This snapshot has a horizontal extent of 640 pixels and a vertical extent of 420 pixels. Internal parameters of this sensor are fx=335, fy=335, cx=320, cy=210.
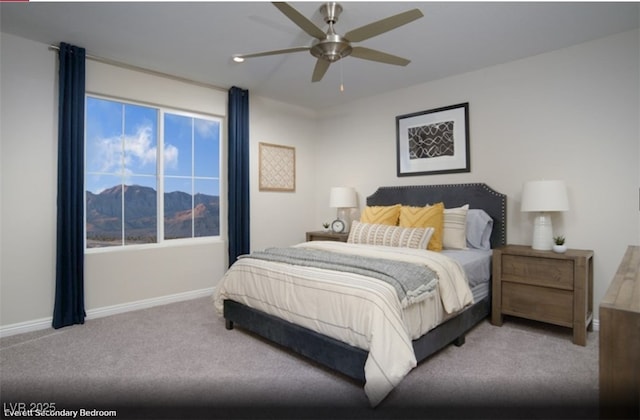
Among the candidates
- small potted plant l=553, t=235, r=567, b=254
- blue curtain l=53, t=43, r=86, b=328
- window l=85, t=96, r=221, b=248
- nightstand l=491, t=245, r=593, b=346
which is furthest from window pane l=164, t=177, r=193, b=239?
small potted plant l=553, t=235, r=567, b=254

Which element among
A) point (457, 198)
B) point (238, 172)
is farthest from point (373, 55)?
point (238, 172)

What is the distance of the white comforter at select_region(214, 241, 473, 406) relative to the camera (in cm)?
176

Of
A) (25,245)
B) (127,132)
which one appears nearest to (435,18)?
(127,132)

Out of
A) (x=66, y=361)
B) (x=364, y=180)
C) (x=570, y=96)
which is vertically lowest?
(x=66, y=361)

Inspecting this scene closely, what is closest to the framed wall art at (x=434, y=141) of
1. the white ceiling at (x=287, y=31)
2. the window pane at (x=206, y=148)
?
the white ceiling at (x=287, y=31)

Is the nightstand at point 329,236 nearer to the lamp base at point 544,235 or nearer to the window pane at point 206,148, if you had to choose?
the window pane at point 206,148

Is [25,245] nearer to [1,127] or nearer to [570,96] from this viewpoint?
[1,127]

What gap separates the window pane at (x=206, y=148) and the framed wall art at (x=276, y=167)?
1.93 ft

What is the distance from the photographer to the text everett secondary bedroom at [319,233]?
79.2 inches

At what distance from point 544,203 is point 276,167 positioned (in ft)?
10.7

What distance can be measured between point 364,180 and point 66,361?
12.1 feet

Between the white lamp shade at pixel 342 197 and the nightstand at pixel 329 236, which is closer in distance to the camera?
the nightstand at pixel 329 236

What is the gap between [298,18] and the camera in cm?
194

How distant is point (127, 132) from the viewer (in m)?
3.67
